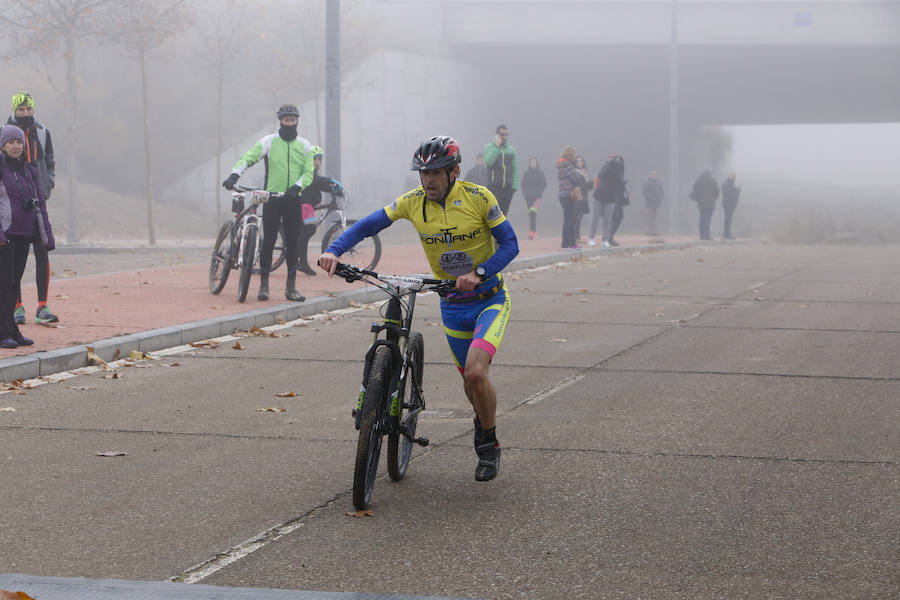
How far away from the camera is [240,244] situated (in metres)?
14.3

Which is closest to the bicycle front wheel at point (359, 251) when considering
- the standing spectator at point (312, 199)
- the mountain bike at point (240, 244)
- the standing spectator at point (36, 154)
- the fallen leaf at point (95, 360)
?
the standing spectator at point (312, 199)

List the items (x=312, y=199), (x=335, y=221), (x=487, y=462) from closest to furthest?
(x=487, y=462), (x=312, y=199), (x=335, y=221)

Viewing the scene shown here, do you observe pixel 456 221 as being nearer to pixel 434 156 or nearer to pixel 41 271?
pixel 434 156

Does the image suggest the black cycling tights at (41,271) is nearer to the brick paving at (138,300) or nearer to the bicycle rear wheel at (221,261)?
the brick paving at (138,300)

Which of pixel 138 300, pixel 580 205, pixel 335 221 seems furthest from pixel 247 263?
pixel 580 205

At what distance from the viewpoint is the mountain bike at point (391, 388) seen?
5.68 meters

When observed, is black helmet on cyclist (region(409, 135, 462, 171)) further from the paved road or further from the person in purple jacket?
the person in purple jacket

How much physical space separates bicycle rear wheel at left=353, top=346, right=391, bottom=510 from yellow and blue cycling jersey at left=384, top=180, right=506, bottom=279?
71 centimetres

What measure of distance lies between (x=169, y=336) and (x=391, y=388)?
18.7 ft

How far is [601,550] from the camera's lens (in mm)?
5129

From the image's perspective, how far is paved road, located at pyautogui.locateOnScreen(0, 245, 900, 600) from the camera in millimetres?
4883

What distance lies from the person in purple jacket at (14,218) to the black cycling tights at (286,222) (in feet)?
11.0

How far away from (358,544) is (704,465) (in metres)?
2.22

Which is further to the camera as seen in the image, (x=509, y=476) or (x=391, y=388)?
(x=509, y=476)
